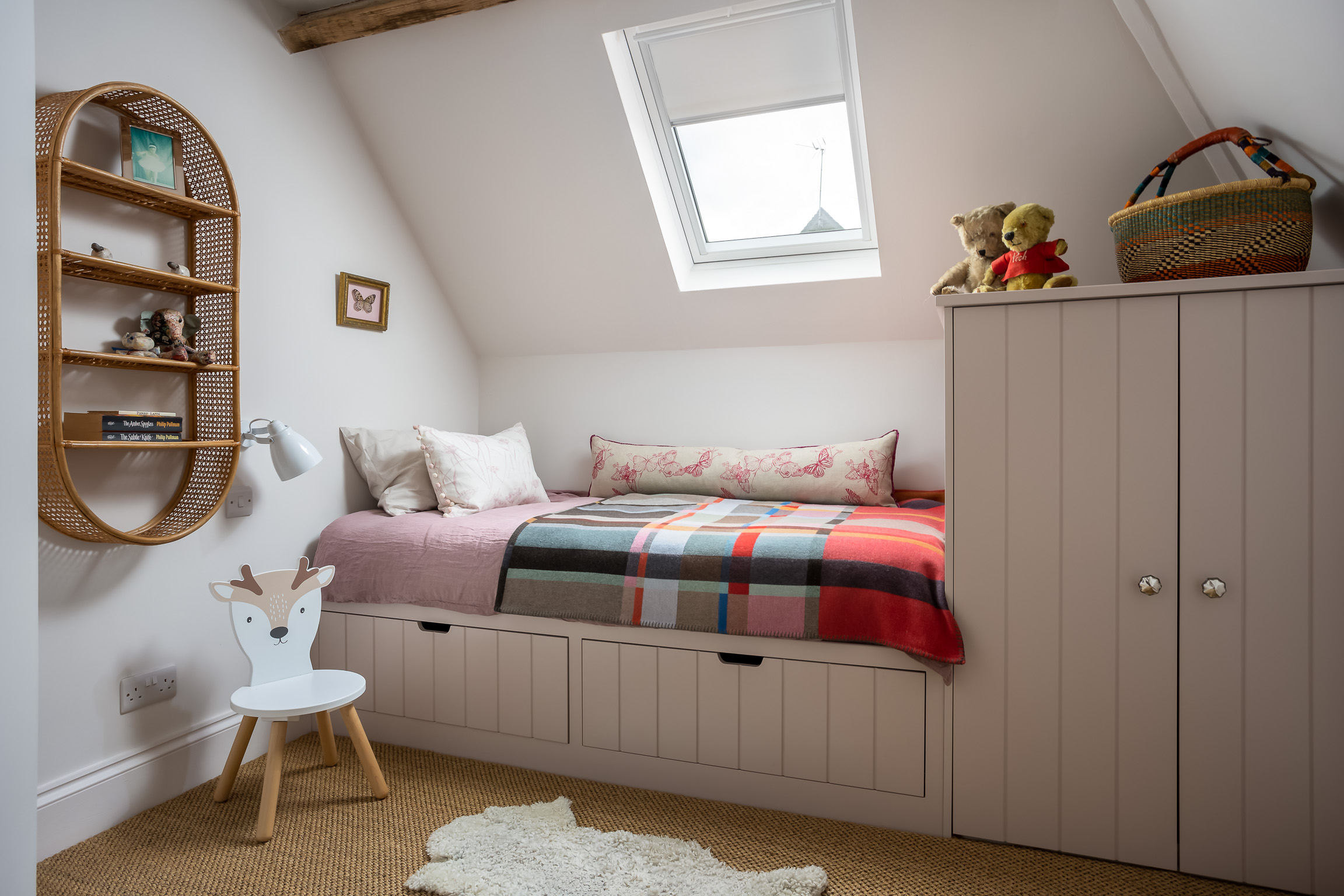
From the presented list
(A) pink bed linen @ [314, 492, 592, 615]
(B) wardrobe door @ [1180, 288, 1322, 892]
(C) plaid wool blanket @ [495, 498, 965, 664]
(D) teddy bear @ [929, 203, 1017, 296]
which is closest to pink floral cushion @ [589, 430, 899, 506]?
(C) plaid wool blanket @ [495, 498, 965, 664]

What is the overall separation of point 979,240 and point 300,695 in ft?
6.92

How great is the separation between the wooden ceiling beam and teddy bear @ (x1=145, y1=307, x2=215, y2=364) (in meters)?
1.01

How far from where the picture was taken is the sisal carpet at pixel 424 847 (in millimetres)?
1581

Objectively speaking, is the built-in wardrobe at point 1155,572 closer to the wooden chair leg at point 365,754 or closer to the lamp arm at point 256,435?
the wooden chair leg at point 365,754

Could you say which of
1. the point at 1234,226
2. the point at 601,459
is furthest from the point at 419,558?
the point at 1234,226

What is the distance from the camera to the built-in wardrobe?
1.51 meters

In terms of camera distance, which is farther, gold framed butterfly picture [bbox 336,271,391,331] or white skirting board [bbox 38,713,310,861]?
gold framed butterfly picture [bbox 336,271,391,331]

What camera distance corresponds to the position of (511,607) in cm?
211

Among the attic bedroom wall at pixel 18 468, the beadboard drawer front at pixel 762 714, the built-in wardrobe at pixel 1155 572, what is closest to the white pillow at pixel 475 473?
the beadboard drawer front at pixel 762 714

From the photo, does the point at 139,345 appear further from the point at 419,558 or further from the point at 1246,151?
the point at 1246,151

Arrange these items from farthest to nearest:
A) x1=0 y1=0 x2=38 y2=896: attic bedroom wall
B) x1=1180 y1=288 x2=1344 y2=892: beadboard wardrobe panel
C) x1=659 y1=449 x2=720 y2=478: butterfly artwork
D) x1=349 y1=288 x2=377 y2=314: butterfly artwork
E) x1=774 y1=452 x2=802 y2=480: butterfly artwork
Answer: x1=659 y1=449 x2=720 y2=478: butterfly artwork, x1=774 y1=452 x2=802 y2=480: butterfly artwork, x1=349 y1=288 x2=377 y2=314: butterfly artwork, x1=1180 y1=288 x2=1344 y2=892: beadboard wardrobe panel, x1=0 y1=0 x2=38 y2=896: attic bedroom wall

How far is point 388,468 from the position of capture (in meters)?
2.58

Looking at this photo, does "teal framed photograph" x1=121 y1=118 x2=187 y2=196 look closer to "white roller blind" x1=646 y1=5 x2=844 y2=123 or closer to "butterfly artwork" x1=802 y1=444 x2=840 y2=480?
"white roller blind" x1=646 y1=5 x2=844 y2=123

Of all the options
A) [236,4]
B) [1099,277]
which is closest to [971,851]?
[1099,277]
